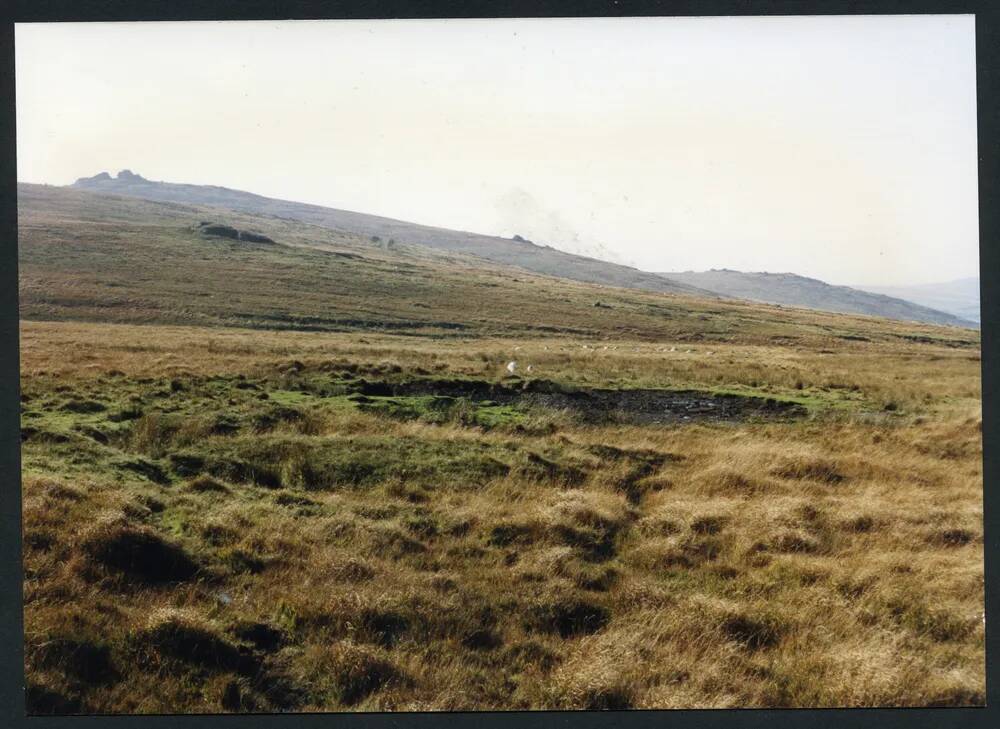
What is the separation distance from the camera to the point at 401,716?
5.61 metres

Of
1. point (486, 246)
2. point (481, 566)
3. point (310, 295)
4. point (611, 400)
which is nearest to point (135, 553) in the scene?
point (481, 566)

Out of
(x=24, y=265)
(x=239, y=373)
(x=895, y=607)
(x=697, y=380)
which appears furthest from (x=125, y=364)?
(x=24, y=265)

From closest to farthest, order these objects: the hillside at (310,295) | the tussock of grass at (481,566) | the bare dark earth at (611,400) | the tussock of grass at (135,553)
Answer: the tussock of grass at (481,566) → the tussock of grass at (135,553) → the bare dark earth at (611,400) → the hillside at (310,295)

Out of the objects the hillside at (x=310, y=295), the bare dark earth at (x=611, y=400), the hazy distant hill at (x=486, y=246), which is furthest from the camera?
the hazy distant hill at (x=486, y=246)

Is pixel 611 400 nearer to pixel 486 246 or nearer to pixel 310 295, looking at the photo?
pixel 310 295

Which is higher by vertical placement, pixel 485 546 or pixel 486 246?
pixel 486 246

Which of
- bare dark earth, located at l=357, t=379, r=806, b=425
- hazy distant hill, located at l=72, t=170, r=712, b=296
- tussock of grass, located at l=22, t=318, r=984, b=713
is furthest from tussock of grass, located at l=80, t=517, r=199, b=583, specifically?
hazy distant hill, located at l=72, t=170, r=712, b=296

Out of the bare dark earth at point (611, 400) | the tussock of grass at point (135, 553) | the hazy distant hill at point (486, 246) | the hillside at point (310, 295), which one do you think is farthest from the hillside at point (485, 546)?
the hazy distant hill at point (486, 246)

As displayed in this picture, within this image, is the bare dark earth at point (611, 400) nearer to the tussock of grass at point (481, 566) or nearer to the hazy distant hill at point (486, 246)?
the tussock of grass at point (481, 566)

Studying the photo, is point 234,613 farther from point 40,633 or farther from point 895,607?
point 895,607

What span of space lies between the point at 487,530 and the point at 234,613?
3.02 m

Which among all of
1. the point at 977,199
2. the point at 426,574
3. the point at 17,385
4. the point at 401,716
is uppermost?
the point at 977,199

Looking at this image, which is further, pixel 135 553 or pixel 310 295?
pixel 310 295

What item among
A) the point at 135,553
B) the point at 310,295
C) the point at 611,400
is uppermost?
the point at 310,295
